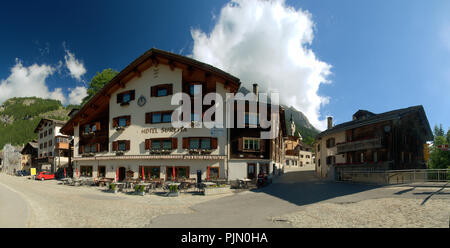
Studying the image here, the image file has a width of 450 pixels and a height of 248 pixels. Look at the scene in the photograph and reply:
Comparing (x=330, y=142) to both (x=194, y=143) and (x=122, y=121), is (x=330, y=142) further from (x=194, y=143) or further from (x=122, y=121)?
(x=122, y=121)

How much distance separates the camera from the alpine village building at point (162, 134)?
25594 millimetres

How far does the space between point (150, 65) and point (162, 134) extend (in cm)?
938

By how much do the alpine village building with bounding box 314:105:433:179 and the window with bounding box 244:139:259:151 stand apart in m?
9.45

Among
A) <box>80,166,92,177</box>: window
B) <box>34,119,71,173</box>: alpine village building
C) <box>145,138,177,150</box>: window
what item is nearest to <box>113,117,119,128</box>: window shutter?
<box>145,138,177,150</box>: window

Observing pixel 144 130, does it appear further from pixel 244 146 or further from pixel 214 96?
pixel 244 146

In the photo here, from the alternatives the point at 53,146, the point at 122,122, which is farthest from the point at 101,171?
the point at 53,146

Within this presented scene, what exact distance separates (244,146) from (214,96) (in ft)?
21.9

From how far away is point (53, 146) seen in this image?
50125 millimetres

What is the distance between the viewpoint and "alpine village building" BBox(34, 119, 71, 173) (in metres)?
46.3

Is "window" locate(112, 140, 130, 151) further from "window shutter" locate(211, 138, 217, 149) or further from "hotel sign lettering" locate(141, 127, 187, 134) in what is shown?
"window shutter" locate(211, 138, 217, 149)

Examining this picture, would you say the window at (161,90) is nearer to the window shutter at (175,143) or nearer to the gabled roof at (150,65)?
the gabled roof at (150,65)
